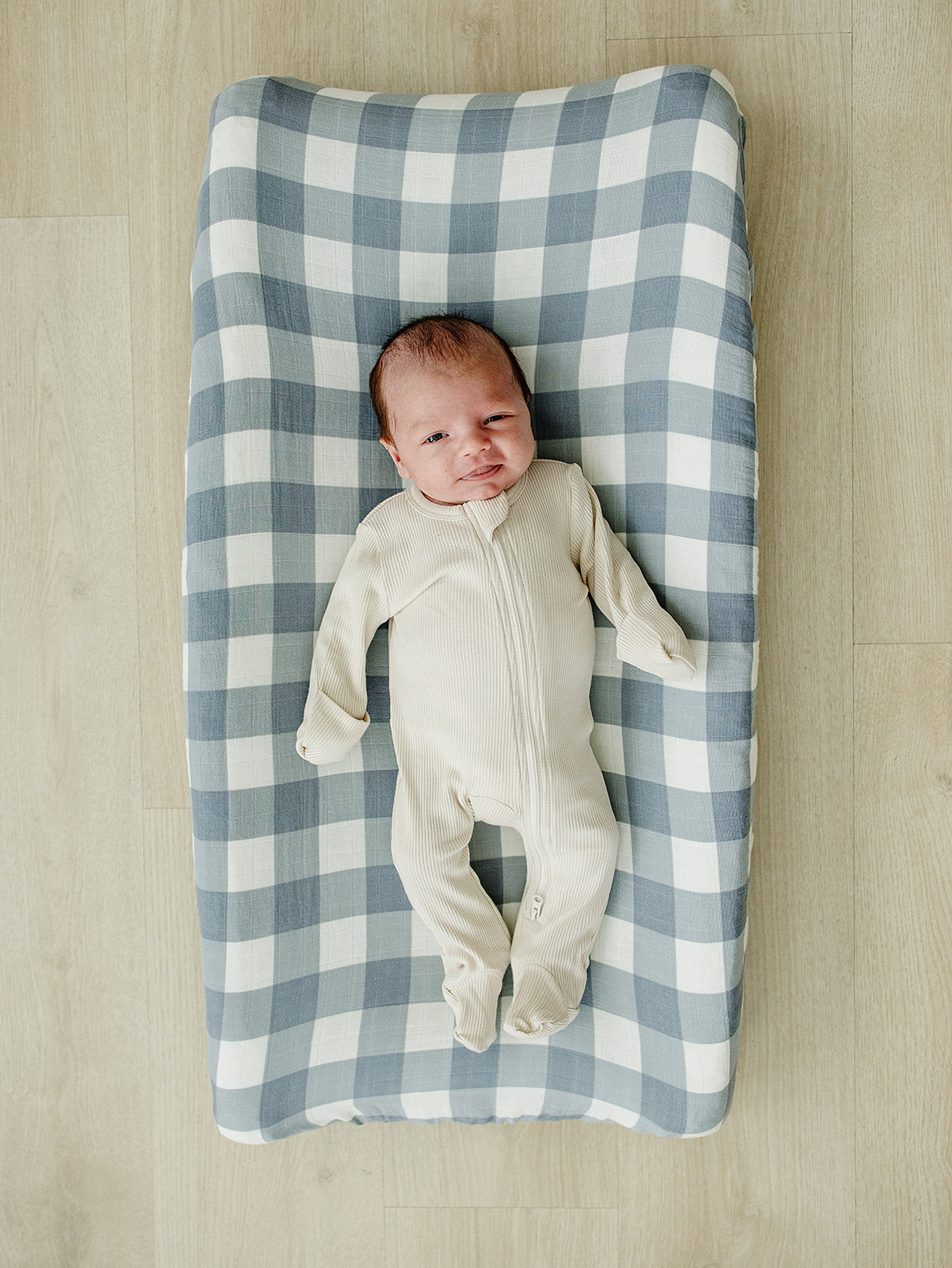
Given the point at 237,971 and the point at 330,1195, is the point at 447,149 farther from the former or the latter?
the point at 330,1195

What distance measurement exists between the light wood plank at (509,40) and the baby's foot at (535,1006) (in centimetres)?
122

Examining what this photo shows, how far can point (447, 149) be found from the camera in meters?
1.04

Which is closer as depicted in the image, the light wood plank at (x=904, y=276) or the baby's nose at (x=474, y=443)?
the baby's nose at (x=474, y=443)

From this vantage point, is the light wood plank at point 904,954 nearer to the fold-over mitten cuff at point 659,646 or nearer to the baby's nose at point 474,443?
the fold-over mitten cuff at point 659,646

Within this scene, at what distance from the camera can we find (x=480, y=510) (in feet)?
3.23

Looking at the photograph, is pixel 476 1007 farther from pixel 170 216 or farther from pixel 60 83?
pixel 60 83

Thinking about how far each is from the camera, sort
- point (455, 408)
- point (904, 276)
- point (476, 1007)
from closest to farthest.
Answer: point (455, 408), point (476, 1007), point (904, 276)

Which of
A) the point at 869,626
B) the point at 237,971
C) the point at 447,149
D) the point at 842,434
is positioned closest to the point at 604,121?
the point at 447,149

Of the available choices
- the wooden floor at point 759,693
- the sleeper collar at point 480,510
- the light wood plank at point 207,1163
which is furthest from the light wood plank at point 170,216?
the sleeper collar at point 480,510

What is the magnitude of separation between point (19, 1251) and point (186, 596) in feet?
3.50

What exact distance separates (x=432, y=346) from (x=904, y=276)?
28.2 inches

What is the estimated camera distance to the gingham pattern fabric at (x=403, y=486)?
0.99 meters

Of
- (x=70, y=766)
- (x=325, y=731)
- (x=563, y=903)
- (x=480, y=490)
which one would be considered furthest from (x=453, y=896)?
(x=70, y=766)

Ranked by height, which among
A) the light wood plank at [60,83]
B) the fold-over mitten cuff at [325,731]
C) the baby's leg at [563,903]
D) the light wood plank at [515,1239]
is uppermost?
the light wood plank at [60,83]
